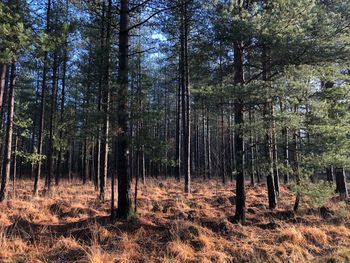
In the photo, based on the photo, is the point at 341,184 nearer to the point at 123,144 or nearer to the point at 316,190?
the point at 316,190

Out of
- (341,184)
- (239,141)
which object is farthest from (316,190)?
(341,184)

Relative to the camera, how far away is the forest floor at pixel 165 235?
19.8 ft

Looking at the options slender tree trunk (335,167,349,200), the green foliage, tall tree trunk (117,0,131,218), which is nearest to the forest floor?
tall tree trunk (117,0,131,218)

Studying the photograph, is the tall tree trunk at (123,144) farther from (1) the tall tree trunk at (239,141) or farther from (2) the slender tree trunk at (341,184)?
(2) the slender tree trunk at (341,184)

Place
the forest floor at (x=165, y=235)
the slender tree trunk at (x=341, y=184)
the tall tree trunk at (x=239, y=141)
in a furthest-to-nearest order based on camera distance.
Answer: the slender tree trunk at (x=341, y=184) → the tall tree trunk at (x=239, y=141) → the forest floor at (x=165, y=235)

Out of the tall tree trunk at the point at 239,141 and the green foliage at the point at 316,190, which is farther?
the tall tree trunk at the point at 239,141

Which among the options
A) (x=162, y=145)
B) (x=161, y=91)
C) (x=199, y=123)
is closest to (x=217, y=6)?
(x=162, y=145)

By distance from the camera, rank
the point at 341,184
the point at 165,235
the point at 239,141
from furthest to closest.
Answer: the point at 341,184
the point at 239,141
the point at 165,235

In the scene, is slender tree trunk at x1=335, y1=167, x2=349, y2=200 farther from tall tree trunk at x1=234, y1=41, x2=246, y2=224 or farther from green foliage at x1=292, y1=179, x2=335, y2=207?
tall tree trunk at x1=234, y1=41, x2=246, y2=224

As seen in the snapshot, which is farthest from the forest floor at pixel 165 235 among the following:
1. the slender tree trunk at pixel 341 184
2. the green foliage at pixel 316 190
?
the slender tree trunk at pixel 341 184

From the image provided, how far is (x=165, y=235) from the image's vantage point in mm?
7457

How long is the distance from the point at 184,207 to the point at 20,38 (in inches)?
312

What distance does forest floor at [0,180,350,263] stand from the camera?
6.02 m

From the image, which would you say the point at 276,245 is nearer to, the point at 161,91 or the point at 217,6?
the point at 217,6
